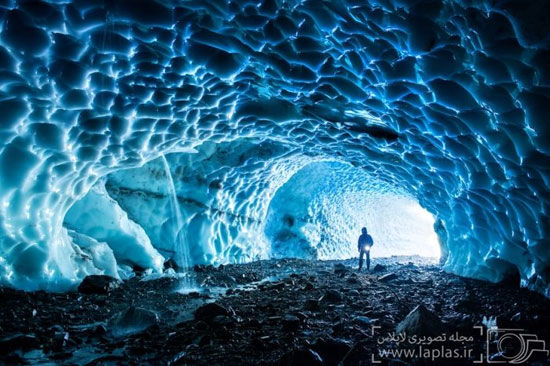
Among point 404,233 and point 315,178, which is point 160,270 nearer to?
point 315,178

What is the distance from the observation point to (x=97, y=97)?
4938mm

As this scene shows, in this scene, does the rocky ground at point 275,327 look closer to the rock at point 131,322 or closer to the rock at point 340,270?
the rock at point 131,322

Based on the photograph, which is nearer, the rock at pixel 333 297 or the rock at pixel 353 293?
the rock at pixel 333 297

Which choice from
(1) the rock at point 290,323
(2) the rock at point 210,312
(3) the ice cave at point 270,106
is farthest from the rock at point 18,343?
(1) the rock at point 290,323

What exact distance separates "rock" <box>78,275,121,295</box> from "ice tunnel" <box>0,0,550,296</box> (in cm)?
28

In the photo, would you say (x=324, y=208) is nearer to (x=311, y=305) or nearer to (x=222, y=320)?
(x=311, y=305)

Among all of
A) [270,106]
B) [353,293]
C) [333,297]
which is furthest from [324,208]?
[333,297]

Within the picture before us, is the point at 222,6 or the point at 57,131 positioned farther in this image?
the point at 57,131

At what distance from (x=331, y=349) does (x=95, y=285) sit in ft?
13.6

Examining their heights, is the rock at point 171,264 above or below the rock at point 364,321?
below

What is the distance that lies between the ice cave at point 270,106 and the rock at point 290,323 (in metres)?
3.14

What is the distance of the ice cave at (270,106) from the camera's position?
3.66 meters

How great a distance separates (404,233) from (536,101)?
836 inches

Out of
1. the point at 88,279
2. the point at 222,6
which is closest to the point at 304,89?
the point at 222,6
